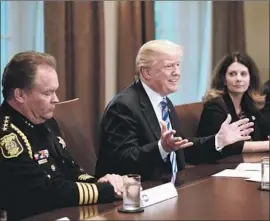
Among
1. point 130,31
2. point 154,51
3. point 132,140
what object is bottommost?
point 132,140

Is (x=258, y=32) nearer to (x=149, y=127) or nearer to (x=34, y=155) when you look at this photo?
(x=149, y=127)

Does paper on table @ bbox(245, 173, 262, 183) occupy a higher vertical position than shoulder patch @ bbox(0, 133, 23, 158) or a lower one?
lower

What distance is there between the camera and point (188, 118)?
3416 millimetres

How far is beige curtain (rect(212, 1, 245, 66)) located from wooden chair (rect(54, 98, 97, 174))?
8.14 feet

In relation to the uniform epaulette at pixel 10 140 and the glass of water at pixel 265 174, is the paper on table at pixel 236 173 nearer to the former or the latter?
the glass of water at pixel 265 174

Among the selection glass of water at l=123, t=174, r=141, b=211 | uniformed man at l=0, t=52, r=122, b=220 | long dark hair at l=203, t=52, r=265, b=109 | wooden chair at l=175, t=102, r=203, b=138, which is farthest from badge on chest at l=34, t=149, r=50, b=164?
long dark hair at l=203, t=52, r=265, b=109

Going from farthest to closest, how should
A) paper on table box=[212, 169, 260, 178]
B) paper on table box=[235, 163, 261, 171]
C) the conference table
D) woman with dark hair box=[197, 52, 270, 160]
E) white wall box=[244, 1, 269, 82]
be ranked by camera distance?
white wall box=[244, 1, 269, 82], woman with dark hair box=[197, 52, 270, 160], paper on table box=[235, 163, 261, 171], paper on table box=[212, 169, 260, 178], the conference table

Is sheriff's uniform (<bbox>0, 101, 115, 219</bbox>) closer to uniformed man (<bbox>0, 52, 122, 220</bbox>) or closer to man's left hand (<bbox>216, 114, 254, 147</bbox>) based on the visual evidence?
uniformed man (<bbox>0, 52, 122, 220</bbox>)

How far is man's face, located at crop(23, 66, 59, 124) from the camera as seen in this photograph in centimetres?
217

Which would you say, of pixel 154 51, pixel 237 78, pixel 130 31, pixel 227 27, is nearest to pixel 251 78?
pixel 237 78

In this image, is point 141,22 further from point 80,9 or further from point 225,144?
point 225,144

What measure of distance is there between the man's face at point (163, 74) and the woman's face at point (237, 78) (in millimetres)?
821

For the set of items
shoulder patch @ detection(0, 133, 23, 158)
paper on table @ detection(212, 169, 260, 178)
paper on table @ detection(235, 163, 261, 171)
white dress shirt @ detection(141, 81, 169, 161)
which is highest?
white dress shirt @ detection(141, 81, 169, 161)

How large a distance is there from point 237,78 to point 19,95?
177 cm
